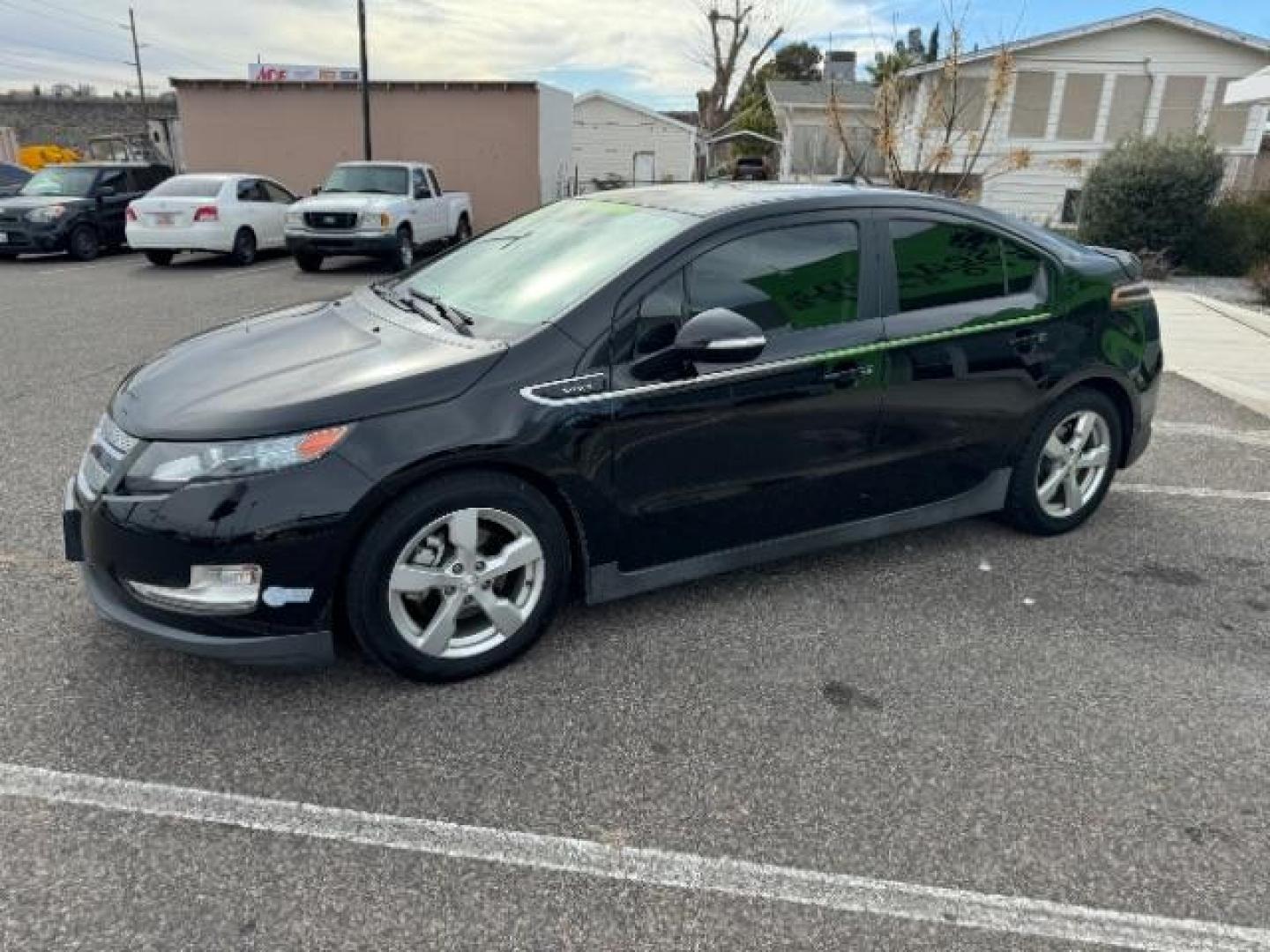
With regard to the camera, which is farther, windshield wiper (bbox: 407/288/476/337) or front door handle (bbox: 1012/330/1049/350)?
front door handle (bbox: 1012/330/1049/350)

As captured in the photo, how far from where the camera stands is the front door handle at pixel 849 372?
11.6ft

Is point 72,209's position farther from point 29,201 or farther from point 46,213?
point 29,201

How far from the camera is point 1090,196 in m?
15.4

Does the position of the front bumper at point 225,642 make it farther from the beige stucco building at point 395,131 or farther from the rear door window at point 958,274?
the beige stucco building at point 395,131

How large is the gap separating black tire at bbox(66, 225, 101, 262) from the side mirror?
15.5 metres

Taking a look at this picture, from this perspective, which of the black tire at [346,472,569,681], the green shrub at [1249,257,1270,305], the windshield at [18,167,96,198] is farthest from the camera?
the windshield at [18,167,96,198]

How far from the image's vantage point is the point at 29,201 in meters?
15.3

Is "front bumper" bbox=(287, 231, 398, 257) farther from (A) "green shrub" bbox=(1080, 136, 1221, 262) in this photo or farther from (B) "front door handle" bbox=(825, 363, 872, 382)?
(B) "front door handle" bbox=(825, 363, 872, 382)

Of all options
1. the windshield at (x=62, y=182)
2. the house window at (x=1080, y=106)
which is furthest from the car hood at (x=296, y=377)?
the house window at (x=1080, y=106)

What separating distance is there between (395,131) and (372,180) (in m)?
7.95

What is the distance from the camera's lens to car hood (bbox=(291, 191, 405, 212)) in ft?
48.7

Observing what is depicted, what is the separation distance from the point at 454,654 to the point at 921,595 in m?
1.88

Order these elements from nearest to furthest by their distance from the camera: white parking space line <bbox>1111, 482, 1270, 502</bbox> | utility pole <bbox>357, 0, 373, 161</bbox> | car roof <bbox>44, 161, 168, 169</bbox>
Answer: white parking space line <bbox>1111, 482, 1270, 502</bbox> → car roof <bbox>44, 161, 168, 169</bbox> → utility pole <bbox>357, 0, 373, 161</bbox>

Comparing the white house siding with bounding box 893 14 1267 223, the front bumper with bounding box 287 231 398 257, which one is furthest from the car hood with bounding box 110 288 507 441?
the white house siding with bounding box 893 14 1267 223
